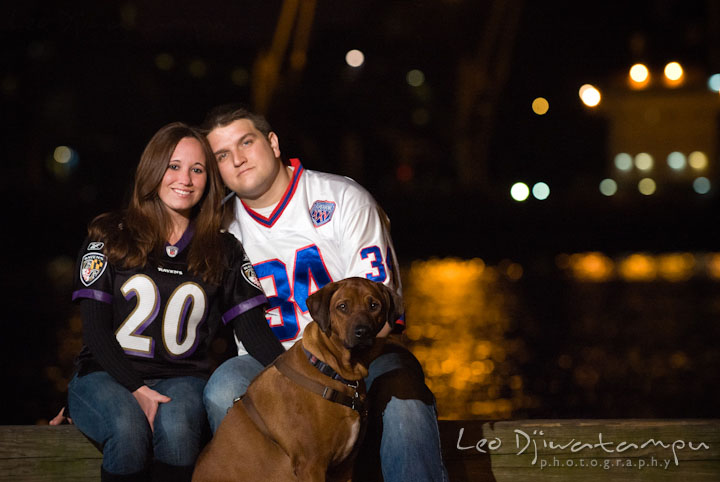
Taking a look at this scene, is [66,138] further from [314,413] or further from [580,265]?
[314,413]

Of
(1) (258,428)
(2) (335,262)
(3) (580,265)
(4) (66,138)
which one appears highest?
(4) (66,138)

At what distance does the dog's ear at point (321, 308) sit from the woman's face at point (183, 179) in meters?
1.10

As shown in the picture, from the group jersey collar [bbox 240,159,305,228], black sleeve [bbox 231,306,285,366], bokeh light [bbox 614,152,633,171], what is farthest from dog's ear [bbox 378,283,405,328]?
bokeh light [bbox 614,152,633,171]

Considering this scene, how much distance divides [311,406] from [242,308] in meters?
0.88

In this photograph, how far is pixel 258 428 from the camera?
3662mm

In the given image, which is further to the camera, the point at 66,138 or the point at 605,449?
the point at 66,138

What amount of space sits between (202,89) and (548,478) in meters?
52.4

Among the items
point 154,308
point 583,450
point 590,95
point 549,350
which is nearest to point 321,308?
point 154,308

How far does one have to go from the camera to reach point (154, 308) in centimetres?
415

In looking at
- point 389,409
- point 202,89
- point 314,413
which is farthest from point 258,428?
point 202,89

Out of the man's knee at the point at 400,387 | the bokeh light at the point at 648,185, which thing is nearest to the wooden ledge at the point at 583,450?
the man's knee at the point at 400,387

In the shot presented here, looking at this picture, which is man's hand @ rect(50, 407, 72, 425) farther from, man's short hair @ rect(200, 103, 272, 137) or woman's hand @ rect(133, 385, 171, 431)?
man's short hair @ rect(200, 103, 272, 137)

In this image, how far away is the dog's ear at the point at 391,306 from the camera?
→ 3820mm

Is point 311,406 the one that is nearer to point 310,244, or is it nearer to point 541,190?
point 310,244
